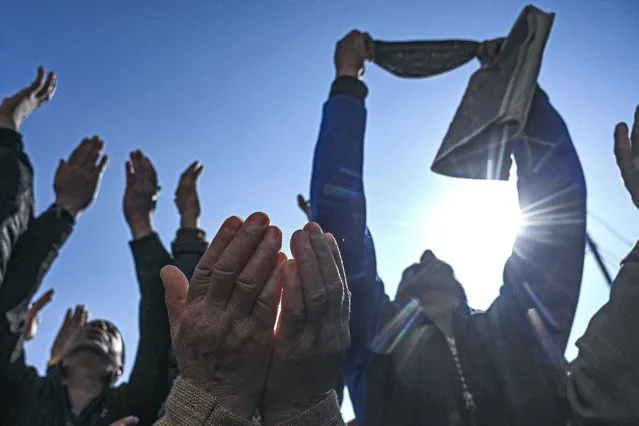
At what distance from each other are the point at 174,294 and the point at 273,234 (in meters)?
0.29

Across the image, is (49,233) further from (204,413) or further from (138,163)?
(204,413)

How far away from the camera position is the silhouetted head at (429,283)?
10.4 feet

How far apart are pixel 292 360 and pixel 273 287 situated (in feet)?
0.51

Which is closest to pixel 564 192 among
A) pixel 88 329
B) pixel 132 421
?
pixel 132 421

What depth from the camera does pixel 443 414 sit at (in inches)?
90.3

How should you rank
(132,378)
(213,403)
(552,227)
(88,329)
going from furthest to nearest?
(88,329) < (132,378) < (552,227) < (213,403)

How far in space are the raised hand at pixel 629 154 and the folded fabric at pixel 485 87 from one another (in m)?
0.69

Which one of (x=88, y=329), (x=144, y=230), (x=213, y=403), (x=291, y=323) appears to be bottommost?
(x=213, y=403)

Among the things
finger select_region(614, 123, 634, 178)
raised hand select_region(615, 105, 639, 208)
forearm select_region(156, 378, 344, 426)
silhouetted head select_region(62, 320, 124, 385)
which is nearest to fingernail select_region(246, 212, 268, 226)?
forearm select_region(156, 378, 344, 426)

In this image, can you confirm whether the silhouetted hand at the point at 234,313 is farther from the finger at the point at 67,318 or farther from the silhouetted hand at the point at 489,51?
the finger at the point at 67,318

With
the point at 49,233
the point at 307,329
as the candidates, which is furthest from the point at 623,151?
the point at 49,233

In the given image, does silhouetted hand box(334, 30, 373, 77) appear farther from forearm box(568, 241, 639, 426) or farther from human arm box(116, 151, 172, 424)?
forearm box(568, 241, 639, 426)

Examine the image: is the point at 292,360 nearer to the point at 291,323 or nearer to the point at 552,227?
the point at 291,323

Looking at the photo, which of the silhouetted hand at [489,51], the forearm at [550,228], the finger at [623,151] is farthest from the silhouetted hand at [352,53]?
the finger at [623,151]
